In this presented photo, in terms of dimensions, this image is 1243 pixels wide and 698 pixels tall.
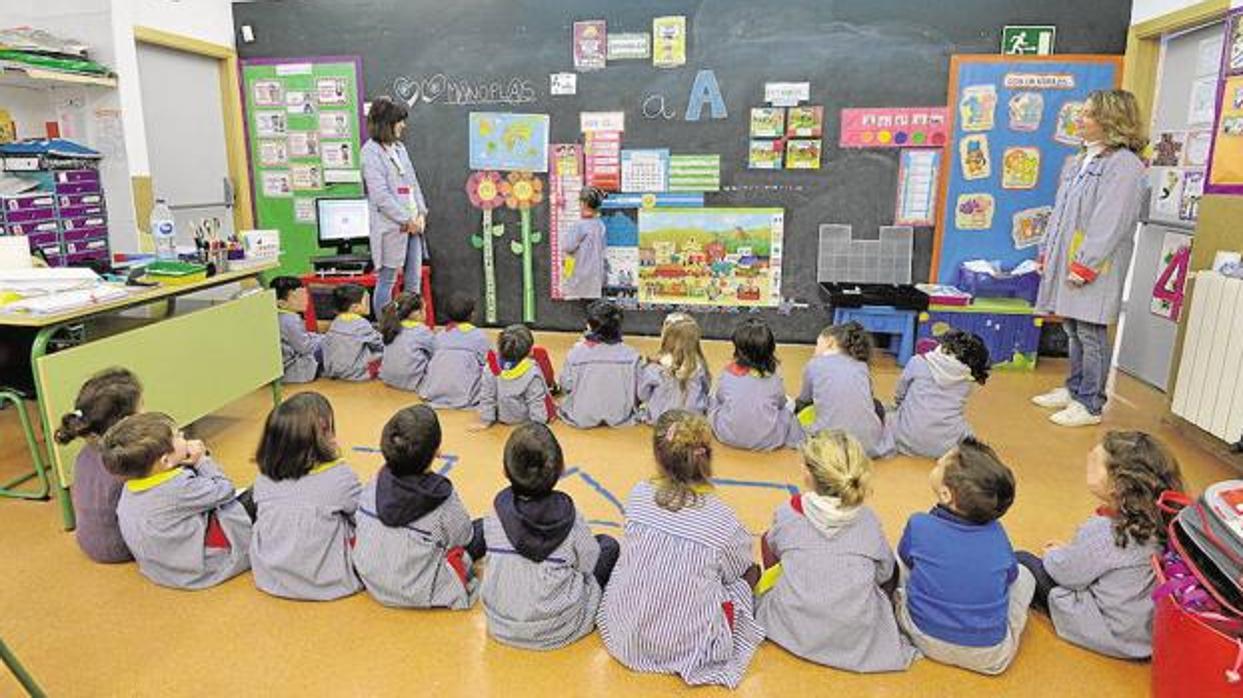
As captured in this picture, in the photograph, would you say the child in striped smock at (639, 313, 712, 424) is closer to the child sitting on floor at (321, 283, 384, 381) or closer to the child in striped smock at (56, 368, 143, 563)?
the child sitting on floor at (321, 283, 384, 381)

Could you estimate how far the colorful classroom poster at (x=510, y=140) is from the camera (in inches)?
224

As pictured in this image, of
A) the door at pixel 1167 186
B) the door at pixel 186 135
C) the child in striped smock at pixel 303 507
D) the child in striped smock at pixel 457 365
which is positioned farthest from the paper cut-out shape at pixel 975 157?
the door at pixel 186 135

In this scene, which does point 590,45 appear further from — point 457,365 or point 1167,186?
point 1167,186

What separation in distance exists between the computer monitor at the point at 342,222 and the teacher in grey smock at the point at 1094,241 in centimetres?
433

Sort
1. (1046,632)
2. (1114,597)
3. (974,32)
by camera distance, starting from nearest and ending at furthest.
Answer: (1114,597), (1046,632), (974,32)

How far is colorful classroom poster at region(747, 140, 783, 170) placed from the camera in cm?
540

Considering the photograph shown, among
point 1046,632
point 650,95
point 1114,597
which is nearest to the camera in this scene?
point 1114,597

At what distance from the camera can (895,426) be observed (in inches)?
143

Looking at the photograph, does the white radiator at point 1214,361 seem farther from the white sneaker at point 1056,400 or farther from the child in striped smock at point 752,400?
the child in striped smock at point 752,400

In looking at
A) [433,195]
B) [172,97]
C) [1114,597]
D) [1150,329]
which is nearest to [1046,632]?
[1114,597]

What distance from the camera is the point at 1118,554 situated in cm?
210

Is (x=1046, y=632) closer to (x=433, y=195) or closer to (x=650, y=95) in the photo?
(x=650, y=95)

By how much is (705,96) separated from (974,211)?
6.18ft

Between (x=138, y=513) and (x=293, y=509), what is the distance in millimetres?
469
